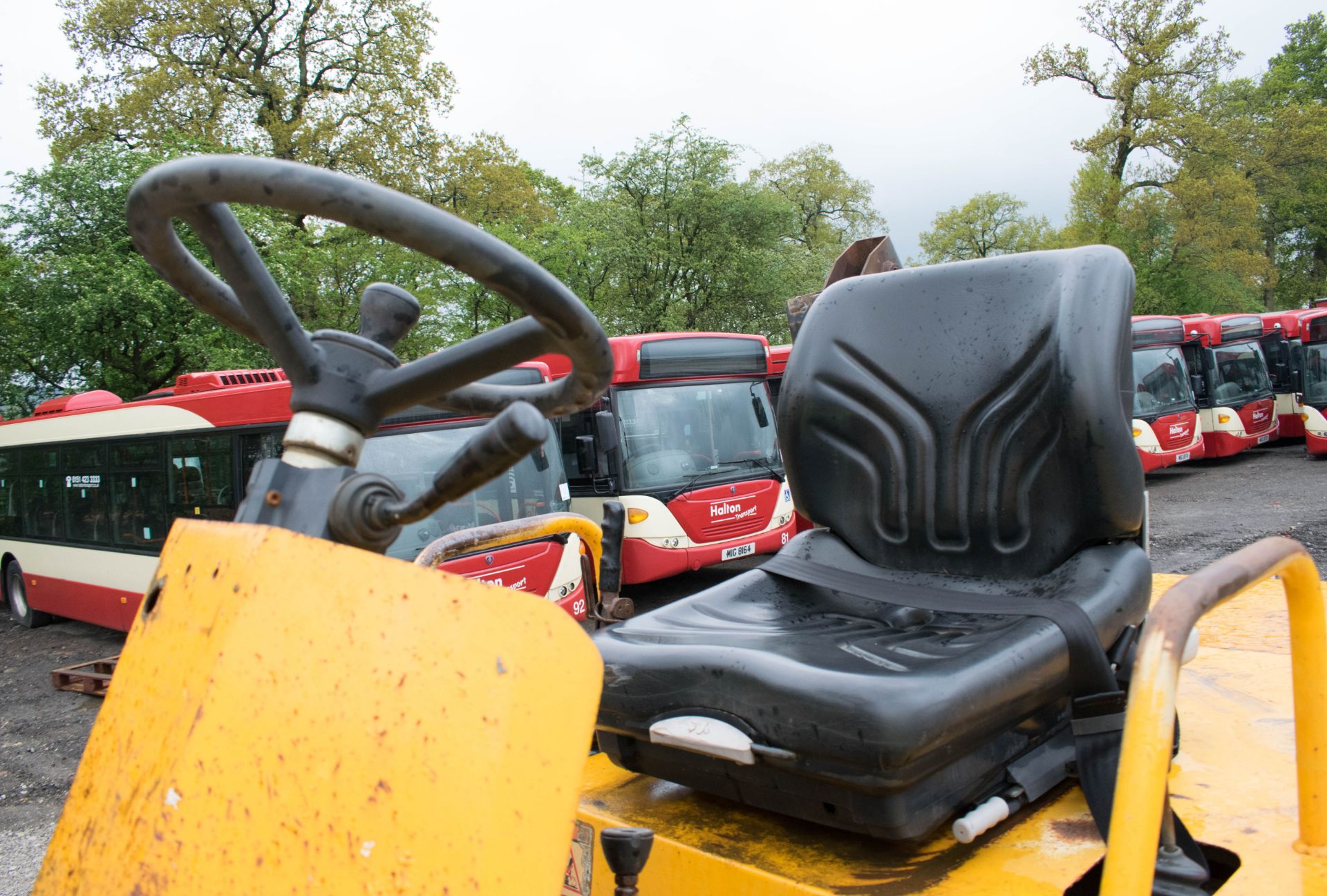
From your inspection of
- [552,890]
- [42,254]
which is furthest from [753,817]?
[42,254]

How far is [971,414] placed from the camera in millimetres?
2236

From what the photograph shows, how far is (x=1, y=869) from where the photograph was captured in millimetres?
4223

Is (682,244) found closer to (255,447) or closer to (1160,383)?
(1160,383)

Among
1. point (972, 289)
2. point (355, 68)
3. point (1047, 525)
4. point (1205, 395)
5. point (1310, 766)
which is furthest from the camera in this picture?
point (355, 68)

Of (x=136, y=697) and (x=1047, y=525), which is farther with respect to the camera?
(x=1047, y=525)

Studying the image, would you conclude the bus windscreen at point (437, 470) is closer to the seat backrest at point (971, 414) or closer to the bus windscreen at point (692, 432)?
the bus windscreen at point (692, 432)

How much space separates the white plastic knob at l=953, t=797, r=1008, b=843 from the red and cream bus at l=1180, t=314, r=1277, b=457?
16679 millimetres

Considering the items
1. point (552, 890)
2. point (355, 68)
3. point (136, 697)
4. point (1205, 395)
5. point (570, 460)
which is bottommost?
point (1205, 395)

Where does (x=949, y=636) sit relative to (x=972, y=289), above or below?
below

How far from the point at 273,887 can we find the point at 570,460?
Result: 910 cm

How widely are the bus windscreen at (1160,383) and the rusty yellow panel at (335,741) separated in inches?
581

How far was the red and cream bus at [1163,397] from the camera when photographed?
14000mm

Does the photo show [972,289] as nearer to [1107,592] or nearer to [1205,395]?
[1107,592]

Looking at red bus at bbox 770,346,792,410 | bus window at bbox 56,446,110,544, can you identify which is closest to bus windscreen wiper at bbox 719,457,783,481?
red bus at bbox 770,346,792,410
